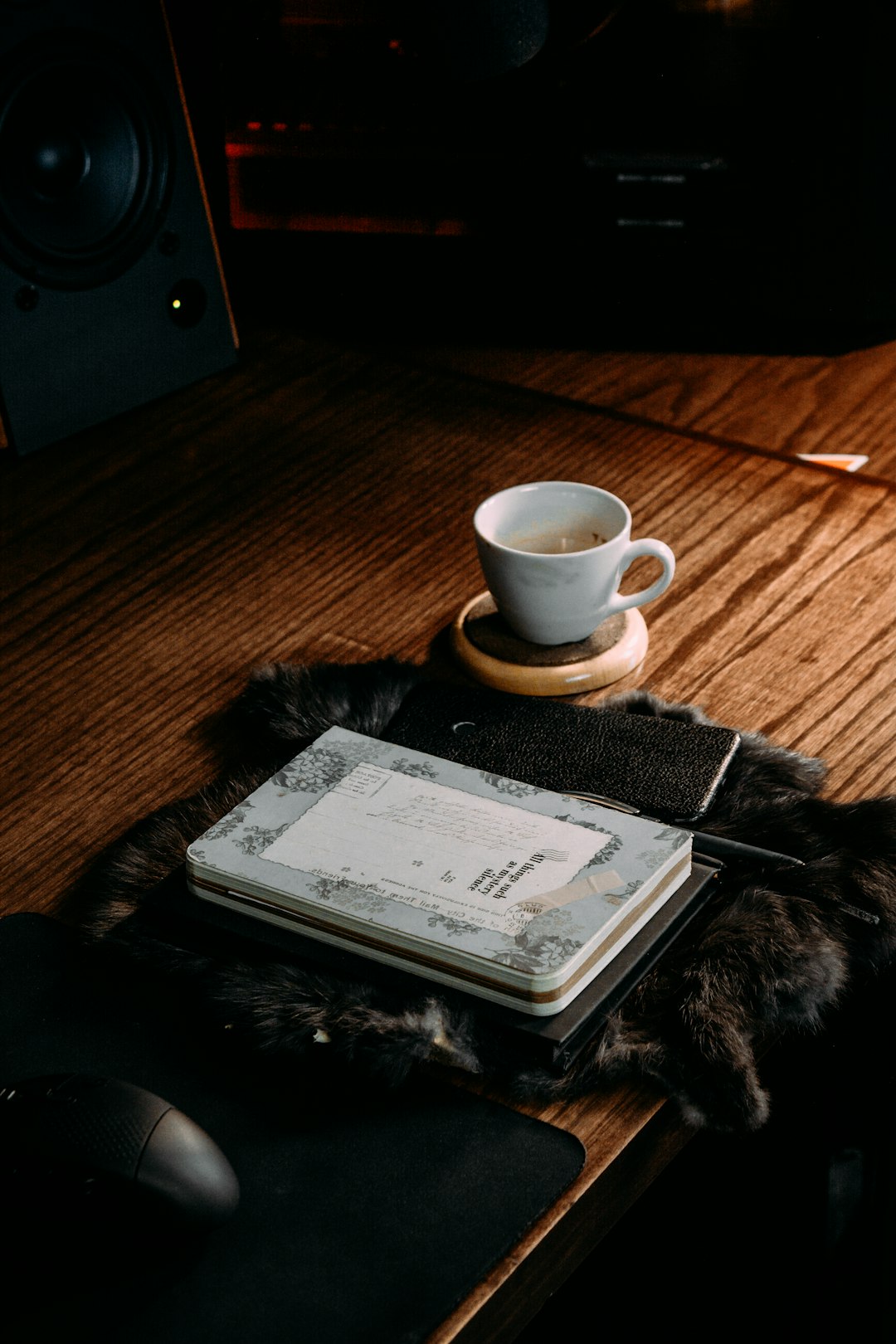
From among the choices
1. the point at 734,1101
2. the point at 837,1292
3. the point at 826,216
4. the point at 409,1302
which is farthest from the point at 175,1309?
the point at 826,216

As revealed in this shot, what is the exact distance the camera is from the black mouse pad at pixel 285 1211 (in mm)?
527

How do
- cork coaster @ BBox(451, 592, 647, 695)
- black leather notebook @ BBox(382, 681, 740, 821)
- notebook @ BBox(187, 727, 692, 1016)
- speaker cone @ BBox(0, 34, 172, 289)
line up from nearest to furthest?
notebook @ BBox(187, 727, 692, 1016), black leather notebook @ BBox(382, 681, 740, 821), cork coaster @ BBox(451, 592, 647, 695), speaker cone @ BBox(0, 34, 172, 289)

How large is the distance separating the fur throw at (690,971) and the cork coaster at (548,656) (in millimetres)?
123

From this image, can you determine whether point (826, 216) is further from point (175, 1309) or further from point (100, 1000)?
point (175, 1309)

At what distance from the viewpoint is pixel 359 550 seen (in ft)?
3.48

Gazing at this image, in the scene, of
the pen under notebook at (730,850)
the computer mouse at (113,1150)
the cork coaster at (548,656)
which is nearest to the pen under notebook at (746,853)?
the pen under notebook at (730,850)

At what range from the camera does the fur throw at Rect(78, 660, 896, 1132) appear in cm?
61

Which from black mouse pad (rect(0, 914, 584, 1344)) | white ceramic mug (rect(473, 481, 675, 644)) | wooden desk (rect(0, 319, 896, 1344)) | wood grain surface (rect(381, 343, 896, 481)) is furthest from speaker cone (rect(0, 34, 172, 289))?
black mouse pad (rect(0, 914, 584, 1344))

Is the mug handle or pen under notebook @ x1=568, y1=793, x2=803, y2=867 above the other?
the mug handle

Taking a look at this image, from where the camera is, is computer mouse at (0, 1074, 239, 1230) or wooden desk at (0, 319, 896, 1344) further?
wooden desk at (0, 319, 896, 1344)

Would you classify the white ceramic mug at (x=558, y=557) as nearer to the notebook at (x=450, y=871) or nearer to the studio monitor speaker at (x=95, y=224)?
the notebook at (x=450, y=871)

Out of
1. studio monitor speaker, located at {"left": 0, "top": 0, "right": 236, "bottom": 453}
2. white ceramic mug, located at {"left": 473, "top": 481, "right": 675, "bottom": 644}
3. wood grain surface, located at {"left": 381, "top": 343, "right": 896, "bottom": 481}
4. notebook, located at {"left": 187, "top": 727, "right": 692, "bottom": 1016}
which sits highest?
studio monitor speaker, located at {"left": 0, "top": 0, "right": 236, "bottom": 453}

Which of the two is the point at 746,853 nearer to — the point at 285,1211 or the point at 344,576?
the point at 285,1211

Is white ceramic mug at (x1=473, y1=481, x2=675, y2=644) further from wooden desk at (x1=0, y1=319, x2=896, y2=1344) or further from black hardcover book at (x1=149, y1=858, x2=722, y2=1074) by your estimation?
black hardcover book at (x1=149, y1=858, x2=722, y2=1074)
